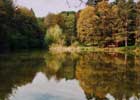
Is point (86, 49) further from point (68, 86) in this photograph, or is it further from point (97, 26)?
point (68, 86)

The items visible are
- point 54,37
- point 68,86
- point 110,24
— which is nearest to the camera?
point 68,86

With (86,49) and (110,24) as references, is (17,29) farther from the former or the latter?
(110,24)

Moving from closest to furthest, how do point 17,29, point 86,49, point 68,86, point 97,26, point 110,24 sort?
point 68,86
point 86,49
point 110,24
point 97,26
point 17,29

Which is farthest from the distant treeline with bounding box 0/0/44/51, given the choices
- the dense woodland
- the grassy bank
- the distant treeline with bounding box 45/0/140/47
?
the distant treeline with bounding box 45/0/140/47

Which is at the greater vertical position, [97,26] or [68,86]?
[97,26]

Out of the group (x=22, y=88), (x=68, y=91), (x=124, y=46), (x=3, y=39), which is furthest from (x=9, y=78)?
(x=124, y=46)

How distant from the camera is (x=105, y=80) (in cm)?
2431

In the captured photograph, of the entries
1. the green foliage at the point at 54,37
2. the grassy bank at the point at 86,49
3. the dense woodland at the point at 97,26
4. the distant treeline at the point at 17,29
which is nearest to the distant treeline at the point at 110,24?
the dense woodland at the point at 97,26

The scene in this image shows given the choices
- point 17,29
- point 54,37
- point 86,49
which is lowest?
point 86,49

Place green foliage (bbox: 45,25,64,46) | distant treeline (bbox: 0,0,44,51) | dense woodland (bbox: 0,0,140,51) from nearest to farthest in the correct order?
1. distant treeline (bbox: 0,0,44,51)
2. dense woodland (bbox: 0,0,140,51)
3. green foliage (bbox: 45,25,64,46)

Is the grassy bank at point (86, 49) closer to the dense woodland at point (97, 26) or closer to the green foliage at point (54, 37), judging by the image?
the dense woodland at point (97, 26)

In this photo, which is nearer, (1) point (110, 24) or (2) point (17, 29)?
(1) point (110, 24)

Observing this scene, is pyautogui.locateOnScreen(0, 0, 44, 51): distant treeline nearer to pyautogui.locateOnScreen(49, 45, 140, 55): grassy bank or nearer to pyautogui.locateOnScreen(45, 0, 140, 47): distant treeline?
pyautogui.locateOnScreen(49, 45, 140, 55): grassy bank

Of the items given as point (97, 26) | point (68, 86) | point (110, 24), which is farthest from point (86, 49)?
point (68, 86)
